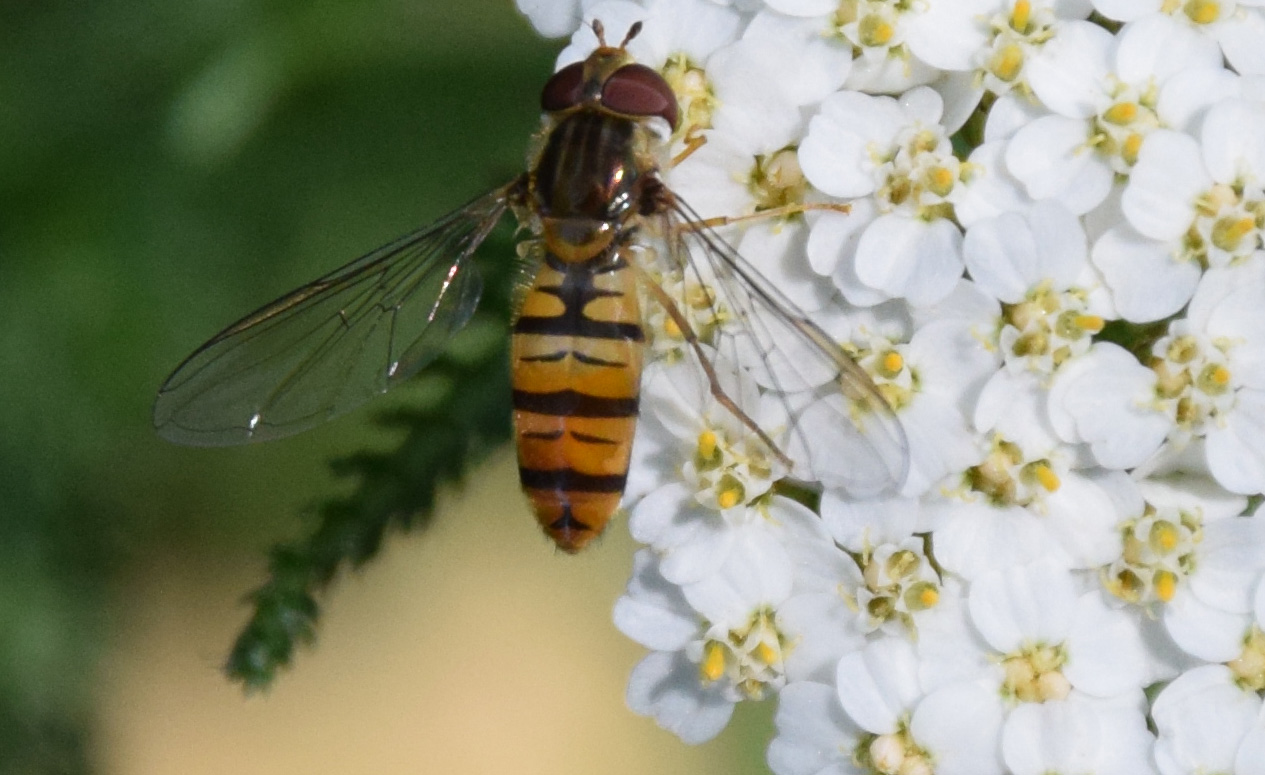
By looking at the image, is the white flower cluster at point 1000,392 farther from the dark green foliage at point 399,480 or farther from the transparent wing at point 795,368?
the dark green foliage at point 399,480

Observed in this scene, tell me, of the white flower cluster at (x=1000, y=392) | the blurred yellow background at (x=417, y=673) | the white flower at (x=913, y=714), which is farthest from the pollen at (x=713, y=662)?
the blurred yellow background at (x=417, y=673)

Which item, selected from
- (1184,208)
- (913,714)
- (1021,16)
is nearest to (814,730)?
(913,714)

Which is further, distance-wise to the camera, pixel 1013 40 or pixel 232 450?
pixel 232 450

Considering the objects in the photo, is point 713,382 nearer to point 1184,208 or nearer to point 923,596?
point 923,596

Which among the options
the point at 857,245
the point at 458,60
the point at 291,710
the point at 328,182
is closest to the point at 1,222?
the point at 328,182

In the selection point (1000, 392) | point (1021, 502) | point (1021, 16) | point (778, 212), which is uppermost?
point (1021, 16)

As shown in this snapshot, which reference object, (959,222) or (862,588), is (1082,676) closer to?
(862,588)

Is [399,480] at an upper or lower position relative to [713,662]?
upper
